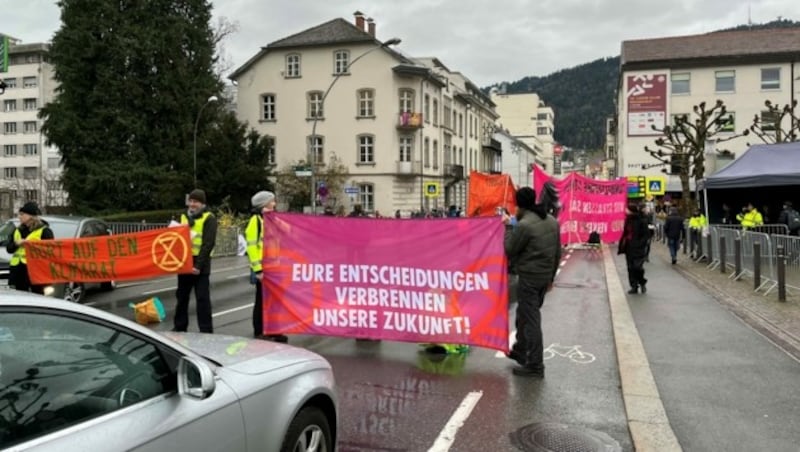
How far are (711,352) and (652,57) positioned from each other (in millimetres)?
56809

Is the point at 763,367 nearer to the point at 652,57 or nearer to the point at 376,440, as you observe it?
the point at 376,440

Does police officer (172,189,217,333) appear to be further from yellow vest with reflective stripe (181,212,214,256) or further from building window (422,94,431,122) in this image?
building window (422,94,431,122)

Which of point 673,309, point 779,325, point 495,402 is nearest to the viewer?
point 495,402

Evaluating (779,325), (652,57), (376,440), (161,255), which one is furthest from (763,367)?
(652,57)

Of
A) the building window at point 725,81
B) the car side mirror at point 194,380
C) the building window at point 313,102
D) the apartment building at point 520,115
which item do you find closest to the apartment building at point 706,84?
the building window at point 725,81

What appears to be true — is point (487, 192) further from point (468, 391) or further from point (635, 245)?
point (468, 391)

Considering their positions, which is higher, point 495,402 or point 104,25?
point 104,25

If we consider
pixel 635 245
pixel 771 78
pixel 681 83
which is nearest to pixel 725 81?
pixel 771 78

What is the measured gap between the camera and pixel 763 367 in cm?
709

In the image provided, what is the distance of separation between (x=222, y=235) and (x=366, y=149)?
99.4 ft

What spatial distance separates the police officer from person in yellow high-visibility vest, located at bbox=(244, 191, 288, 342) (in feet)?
1.60

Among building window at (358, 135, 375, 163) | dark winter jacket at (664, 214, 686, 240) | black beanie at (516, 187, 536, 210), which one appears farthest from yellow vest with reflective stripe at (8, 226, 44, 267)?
building window at (358, 135, 375, 163)

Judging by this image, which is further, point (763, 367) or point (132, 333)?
point (763, 367)

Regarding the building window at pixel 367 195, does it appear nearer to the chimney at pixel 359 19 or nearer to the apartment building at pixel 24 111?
the chimney at pixel 359 19
